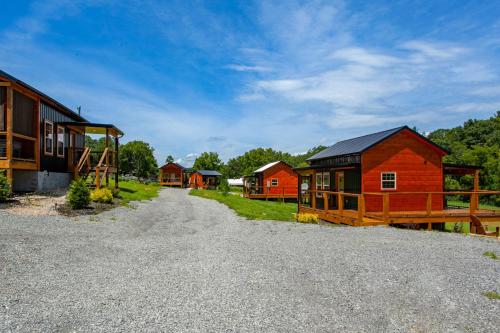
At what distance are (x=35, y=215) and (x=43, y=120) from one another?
25.6 ft

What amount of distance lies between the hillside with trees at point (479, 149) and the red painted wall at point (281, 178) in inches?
674

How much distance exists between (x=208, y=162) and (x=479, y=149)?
58.0 m

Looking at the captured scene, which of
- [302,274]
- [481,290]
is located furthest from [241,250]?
[481,290]

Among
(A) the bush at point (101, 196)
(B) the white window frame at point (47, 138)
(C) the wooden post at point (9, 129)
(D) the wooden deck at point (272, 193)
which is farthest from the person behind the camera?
(D) the wooden deck at point (272, 193)

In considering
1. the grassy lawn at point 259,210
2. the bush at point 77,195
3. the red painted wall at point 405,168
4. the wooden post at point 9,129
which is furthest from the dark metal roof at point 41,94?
the red painted wall at point 405,168

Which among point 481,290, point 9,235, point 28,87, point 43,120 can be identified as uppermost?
point 28,87

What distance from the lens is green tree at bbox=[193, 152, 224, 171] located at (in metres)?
91.2

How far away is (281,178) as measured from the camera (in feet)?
138

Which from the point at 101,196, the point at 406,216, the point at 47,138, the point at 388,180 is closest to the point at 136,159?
the point at 47,138

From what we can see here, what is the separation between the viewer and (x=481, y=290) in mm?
6367

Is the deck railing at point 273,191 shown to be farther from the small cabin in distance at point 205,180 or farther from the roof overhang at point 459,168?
the roof overhang at point 459,168

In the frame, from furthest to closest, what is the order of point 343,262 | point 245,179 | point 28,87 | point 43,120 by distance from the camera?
point 245,179, point 43,120, point 28,87, point 343,262

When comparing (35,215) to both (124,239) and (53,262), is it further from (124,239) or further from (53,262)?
(53,262)

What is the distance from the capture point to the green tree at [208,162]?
91.2 meters
